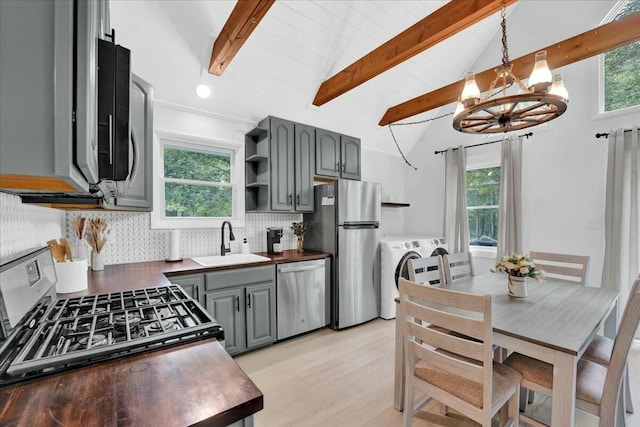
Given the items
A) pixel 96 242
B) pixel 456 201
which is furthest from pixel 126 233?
pixel 456 201

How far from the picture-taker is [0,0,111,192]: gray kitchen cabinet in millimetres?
416

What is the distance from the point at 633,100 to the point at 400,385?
12.4 ft

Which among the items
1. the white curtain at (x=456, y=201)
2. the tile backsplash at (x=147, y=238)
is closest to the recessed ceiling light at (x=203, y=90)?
the tile backsplash at (x=147, y=238)

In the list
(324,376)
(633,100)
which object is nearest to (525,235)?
(633,100)

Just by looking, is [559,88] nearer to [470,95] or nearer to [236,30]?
[470,95]

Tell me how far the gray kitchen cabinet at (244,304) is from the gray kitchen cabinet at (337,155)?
153 cm

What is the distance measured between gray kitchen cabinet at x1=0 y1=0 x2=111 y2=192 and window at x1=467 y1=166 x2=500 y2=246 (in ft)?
14.9

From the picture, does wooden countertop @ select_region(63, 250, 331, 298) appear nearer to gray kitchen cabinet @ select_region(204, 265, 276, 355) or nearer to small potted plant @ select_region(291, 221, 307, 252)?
gray kitchen cabinet @ select_region(204, 265, 276, 355)

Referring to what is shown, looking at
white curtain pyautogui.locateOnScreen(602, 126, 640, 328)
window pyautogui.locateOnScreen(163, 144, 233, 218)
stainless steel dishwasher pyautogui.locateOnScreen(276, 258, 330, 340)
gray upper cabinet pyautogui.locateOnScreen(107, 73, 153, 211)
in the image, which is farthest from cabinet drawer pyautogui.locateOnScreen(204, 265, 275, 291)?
white curtain pyautogui.locateOnScreen(602, 126, 640, 328)

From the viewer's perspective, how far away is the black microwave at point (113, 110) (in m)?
0.68

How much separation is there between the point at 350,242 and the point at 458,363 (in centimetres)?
209

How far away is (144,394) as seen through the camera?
2.25 feet

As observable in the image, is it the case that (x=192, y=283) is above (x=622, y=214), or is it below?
below

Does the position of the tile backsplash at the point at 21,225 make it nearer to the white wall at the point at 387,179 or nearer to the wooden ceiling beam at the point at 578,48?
the white wall at the point at 387,179
